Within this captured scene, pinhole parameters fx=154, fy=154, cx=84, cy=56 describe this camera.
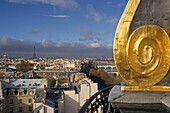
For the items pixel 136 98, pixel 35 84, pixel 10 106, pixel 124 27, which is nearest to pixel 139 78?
pixel 136 98

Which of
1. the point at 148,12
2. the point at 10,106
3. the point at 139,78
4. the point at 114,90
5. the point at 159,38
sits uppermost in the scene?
the point at 148,12

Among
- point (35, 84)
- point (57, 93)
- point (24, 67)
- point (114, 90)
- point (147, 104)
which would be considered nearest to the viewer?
point (147, 104)

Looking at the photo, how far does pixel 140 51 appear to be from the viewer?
13.3 ft

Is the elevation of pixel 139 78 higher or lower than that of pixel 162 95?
higher

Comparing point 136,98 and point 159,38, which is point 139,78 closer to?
point 136,98

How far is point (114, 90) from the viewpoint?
443cm

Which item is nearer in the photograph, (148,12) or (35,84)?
(148,12)

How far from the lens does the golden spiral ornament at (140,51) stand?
4016 millimetres

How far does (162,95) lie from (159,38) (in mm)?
1511

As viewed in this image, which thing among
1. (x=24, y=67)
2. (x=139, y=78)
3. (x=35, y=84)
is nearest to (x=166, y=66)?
(x=139, y=78)

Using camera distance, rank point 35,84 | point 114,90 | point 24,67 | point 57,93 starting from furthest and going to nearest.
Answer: point 24,67 → point 35,84 → point 57,93 → point 114,90

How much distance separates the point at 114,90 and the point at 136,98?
2.13 feet

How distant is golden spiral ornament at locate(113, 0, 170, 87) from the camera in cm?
402

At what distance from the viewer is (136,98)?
13.3 ft
